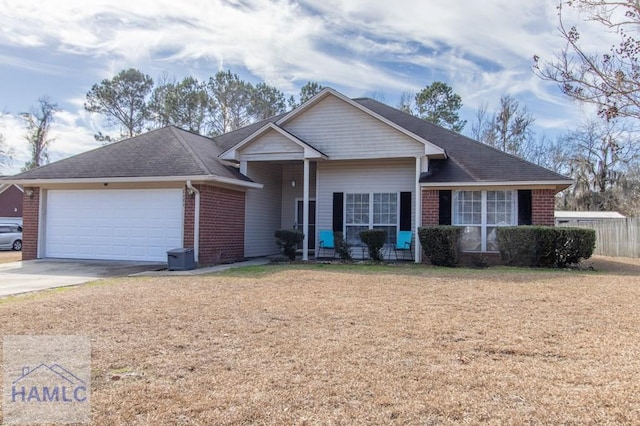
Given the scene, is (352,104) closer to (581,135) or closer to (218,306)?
(218,306)

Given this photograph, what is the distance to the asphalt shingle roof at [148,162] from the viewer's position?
1373cm

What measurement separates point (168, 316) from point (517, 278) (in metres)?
7.52

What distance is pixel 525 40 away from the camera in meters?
9.09

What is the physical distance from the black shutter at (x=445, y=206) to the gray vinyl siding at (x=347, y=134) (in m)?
1.43

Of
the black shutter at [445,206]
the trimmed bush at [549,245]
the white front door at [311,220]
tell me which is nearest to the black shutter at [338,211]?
the white front door at [311,220]

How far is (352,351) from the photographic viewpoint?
4781 mm

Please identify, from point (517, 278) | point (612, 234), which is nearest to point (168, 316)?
point (517, 278)

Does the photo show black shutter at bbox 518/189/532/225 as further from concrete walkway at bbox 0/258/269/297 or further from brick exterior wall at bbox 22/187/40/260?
brick exterior wall at bbox 22/187/40/260

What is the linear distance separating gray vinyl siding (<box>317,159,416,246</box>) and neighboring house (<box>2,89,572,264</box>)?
0.03 meters

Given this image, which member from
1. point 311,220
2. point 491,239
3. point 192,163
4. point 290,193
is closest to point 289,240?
point 311,220

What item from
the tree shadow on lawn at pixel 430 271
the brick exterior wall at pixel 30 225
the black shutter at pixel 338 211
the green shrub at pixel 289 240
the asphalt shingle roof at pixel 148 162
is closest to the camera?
the tree shadow on lawn at pixel 430 271

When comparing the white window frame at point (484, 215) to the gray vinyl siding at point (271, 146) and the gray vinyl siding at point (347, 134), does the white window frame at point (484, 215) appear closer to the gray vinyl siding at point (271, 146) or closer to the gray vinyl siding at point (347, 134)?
the gray vinyl siding at point (347, 134)

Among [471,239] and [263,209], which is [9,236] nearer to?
[263,209]

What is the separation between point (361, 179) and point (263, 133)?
12.0 feet
